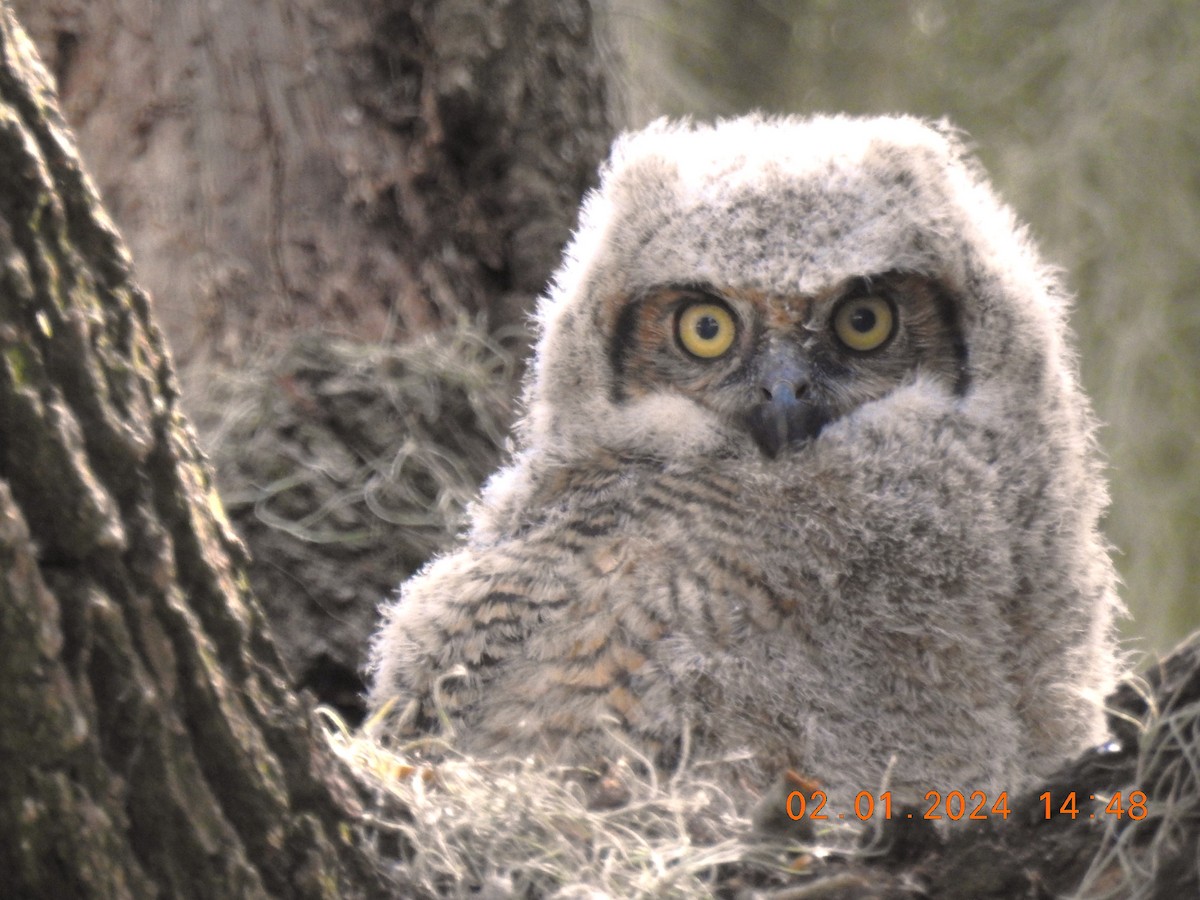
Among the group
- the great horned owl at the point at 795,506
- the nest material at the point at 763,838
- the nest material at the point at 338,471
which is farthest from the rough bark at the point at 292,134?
the nest material at the point at 763,838

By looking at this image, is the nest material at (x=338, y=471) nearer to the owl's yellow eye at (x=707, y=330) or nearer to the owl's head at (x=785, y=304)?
the owl's head at (x=785, y=304)

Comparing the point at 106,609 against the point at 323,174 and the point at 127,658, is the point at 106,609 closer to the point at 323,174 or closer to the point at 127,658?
the point at 127,658

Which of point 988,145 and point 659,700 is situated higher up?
point 988,145

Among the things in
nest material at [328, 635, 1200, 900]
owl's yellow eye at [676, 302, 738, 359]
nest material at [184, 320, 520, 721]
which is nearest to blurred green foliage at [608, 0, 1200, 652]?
nest material at [184, 320, 520, 721]

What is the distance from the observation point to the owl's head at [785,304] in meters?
2.30

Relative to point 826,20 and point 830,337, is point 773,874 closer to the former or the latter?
point 830,337

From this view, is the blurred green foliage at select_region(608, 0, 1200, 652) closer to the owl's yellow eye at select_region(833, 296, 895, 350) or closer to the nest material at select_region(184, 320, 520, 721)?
the nest material at select_region(184, 320, 520, 721)

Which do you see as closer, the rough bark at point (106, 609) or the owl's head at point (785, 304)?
the rough bark at point (106, 609)

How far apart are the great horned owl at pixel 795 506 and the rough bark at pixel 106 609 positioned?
2.54ft

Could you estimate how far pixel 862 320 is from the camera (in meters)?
2.33

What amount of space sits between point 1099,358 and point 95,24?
10.6 feet

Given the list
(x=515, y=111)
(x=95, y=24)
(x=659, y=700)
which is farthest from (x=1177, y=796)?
(x=95, y=24)

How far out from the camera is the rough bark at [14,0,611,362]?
3.20m

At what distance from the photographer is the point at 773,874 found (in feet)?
5.06
